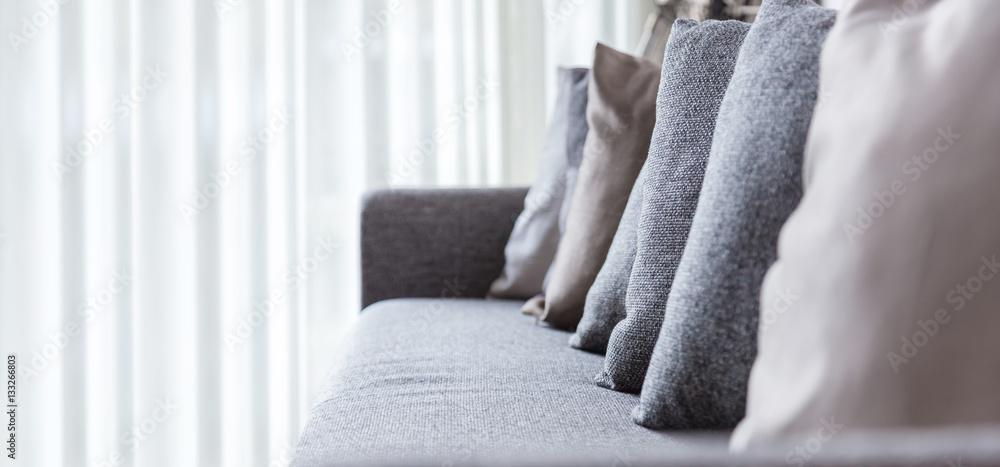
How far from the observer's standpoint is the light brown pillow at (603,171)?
122cm

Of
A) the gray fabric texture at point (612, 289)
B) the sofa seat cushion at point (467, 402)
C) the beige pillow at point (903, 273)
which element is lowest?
the sofa seat cushion at point (467, 402)

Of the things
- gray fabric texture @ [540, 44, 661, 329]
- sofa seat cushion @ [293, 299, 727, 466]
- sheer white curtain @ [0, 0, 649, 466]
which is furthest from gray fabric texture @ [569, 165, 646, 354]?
sheer white curtain @ [0, 0, 649, 466]

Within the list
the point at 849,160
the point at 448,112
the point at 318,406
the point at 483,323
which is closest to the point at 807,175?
the point at 849,160

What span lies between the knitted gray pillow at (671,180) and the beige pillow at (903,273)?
312 mm

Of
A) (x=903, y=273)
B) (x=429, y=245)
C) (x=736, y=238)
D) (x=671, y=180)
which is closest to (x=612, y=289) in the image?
(x=671, y=180)

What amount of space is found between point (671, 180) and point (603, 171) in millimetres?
413

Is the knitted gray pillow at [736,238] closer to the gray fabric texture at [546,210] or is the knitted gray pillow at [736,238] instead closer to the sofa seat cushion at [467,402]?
the sofa seat cushion at [467,402]

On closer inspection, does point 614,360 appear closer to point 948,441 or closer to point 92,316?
point 948,441

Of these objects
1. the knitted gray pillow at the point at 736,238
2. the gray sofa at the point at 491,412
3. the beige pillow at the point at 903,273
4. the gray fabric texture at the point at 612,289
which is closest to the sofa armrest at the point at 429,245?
the gray sofa at the point at 491,412

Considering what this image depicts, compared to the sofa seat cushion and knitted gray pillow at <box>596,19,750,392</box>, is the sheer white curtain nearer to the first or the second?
the sofa seat cushion

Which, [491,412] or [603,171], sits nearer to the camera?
[491,412]

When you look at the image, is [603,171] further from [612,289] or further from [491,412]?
[491,412]

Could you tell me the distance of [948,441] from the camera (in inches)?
13.3

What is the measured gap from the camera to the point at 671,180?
32.9 inches
